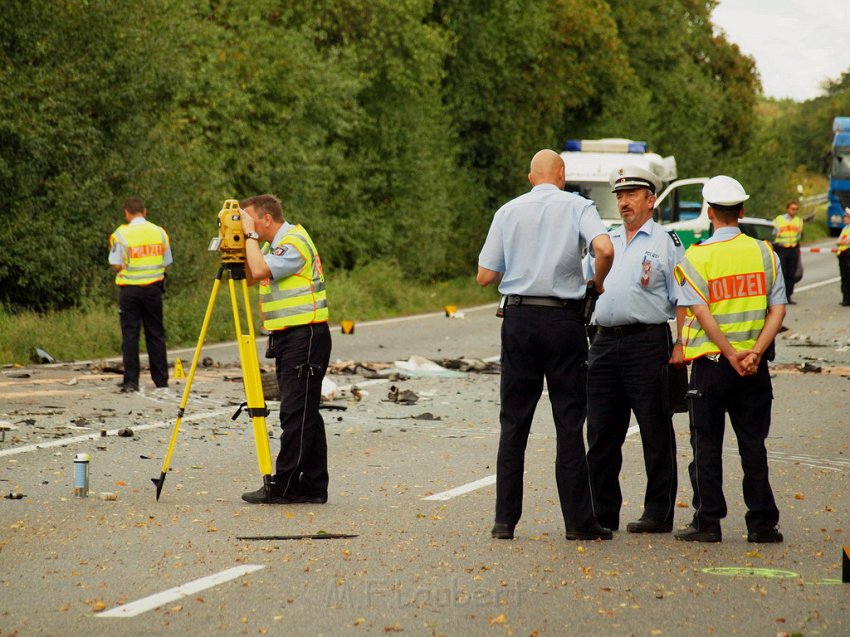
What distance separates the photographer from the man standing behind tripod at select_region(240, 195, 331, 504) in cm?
897

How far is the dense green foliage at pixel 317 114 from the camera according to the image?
68.9ft

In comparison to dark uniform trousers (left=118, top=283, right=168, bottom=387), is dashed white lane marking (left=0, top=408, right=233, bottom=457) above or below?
below

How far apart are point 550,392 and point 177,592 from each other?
7.65ft

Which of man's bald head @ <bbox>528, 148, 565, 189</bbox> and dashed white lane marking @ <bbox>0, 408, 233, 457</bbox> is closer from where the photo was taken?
man's bald head @ <bbox>528, 148, 565, 189</bbox>

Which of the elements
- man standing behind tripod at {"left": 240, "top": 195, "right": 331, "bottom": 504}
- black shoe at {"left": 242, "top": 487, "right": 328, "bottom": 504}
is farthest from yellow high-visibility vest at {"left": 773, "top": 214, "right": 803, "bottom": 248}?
black shoe at {"left": 242, "top": 487, "right": 328, "bottom": 504}

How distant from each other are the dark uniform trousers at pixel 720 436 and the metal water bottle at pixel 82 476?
3583 millimetres

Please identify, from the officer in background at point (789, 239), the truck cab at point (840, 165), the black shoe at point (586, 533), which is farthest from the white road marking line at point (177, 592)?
the truck cab at point (840, 165)

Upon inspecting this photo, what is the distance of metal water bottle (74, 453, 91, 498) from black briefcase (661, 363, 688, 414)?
3456mm

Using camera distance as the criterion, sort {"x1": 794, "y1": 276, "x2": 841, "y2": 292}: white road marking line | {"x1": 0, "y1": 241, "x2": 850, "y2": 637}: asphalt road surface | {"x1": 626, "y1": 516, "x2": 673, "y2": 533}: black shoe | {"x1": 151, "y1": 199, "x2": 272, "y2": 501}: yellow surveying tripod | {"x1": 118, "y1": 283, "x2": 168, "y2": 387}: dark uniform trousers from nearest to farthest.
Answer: {"x1": 0, "y1": 241, "x2": 850, "y2": 637}: asphalt road surface, {"x1": 626, "y1": 516, "x2": 673, "y2": 533}: black shoe, {"x1": 151, "y1": 199, "x2": 272, "y2": 501}: yellow surveying tripod, {"x1": 118, "y1": 283, "x2": 168, "y2": 387}: dark uniform trousers, {"x1": 794, "y1": 276, "x2": 841, "y2": 292}: white road marking line

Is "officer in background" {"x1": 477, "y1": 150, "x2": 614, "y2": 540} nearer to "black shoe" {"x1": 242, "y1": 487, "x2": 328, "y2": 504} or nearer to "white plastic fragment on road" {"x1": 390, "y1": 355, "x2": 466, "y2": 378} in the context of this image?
"black shoe" {"x1": 242, "y1": 487, "x2": 328, "y2": 504}

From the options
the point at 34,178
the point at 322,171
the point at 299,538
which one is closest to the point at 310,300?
the point at 299,538

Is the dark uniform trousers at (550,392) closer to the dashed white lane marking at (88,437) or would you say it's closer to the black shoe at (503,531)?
the black shoe at (503,531)

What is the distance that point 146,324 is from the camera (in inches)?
606

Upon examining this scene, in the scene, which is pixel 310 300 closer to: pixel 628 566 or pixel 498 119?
pixel 628 566
